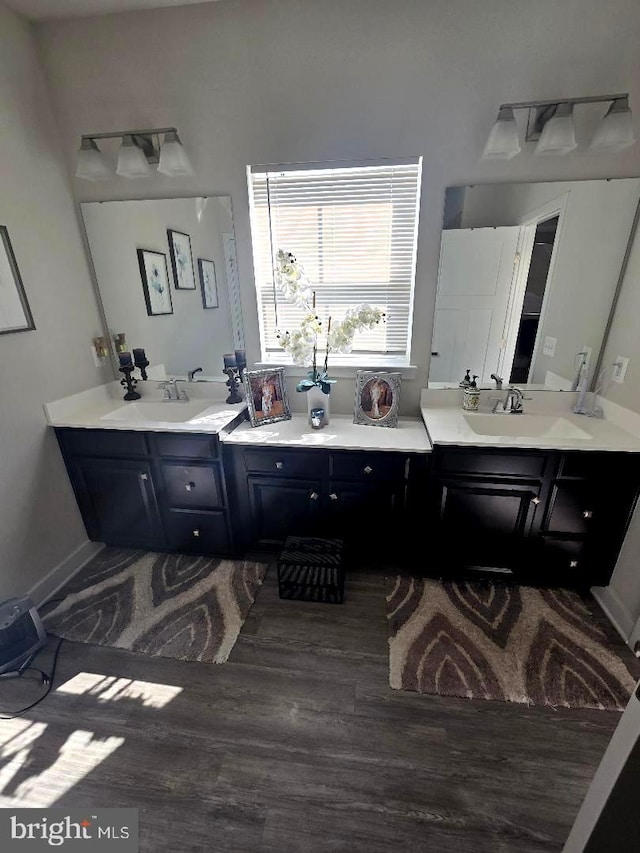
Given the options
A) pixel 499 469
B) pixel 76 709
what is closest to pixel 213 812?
pixel 76 709

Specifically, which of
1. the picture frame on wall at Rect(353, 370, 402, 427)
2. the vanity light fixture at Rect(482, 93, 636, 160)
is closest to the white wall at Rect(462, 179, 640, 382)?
the vanity light fixture at Rect(482, 93, 636, 160)

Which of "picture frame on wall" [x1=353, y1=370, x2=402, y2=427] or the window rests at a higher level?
the window

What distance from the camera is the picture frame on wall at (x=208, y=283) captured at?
214cm

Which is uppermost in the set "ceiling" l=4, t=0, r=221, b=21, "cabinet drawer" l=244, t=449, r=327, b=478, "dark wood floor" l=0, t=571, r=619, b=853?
"ceiling" l=4, t=0, r=221, b=21

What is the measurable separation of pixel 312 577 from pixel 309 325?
4.33 ft

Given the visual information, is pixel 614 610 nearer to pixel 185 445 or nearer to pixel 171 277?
pixel 185 445

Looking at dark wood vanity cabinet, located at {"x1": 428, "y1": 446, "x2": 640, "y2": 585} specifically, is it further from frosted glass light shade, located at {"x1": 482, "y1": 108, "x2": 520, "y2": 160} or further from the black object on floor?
frosted glass light shade, located at {"x1": 482, "y1": 108, "x2": 520, "y2": 160}

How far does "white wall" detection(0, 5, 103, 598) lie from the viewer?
1.76 meters

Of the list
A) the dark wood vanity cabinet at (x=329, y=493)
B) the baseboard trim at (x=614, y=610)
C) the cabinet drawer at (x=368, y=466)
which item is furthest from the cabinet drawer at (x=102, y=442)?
the baseboard trim at (x=614, y=610)

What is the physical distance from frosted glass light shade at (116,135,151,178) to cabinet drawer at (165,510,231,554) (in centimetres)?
181

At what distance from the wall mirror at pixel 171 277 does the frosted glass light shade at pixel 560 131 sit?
1.54 metres

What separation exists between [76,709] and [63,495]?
3.63 ft

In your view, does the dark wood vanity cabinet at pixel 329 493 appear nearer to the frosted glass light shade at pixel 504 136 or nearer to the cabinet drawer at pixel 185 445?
the cabinet drawer at pixel 185 445

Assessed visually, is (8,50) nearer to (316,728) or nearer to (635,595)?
(316,728)
